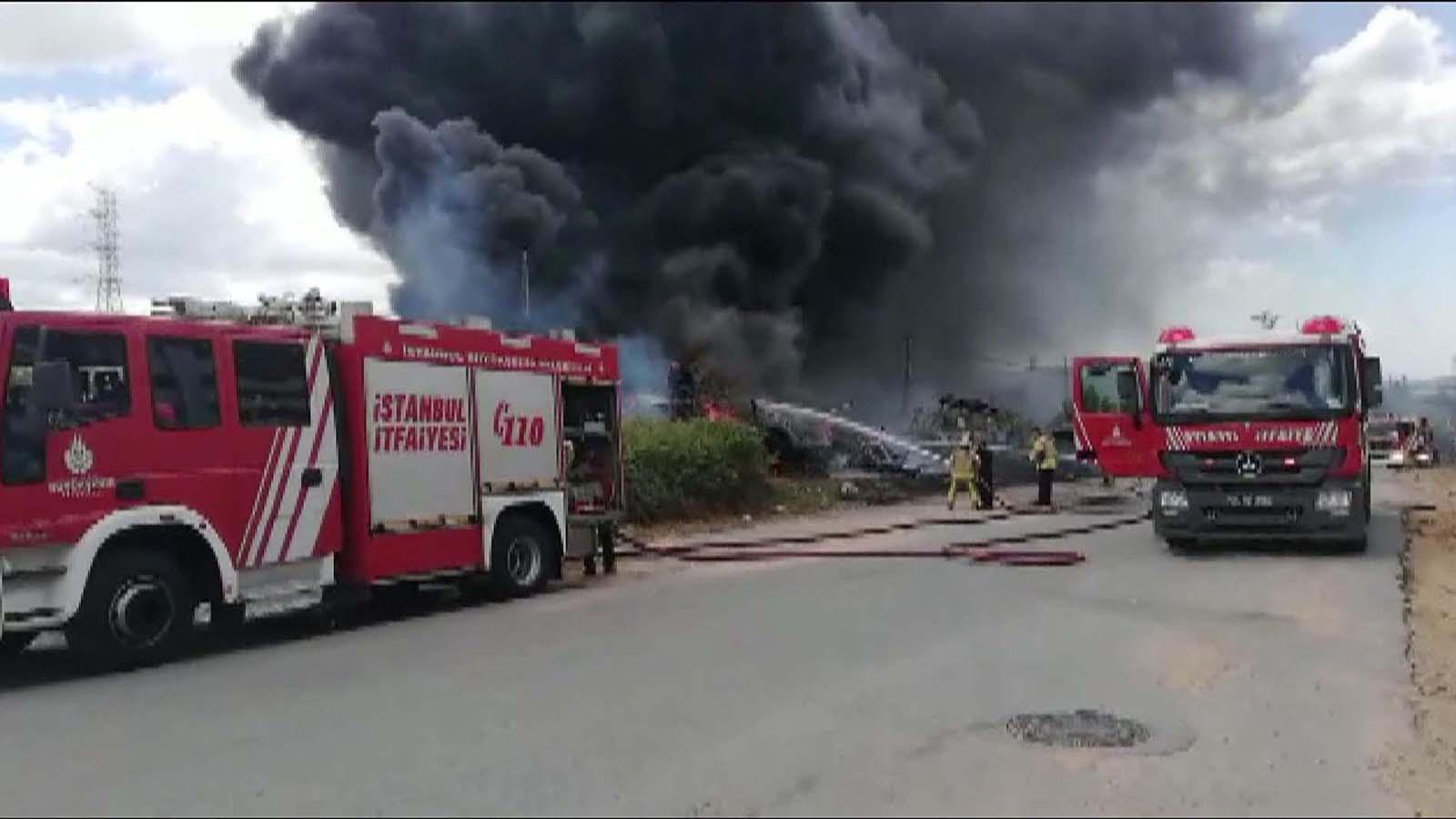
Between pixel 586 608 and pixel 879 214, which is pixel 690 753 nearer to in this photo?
pixel 586 608

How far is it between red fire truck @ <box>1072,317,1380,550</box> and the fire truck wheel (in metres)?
6.75

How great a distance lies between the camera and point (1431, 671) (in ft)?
27.5

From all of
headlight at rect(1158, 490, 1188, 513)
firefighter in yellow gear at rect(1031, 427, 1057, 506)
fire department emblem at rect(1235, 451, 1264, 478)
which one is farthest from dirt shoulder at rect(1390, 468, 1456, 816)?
firefighter in yellow gear at rect(1031, 427, 1057, 506)

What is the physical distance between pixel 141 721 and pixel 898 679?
405 centimetres

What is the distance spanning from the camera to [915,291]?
31.8m

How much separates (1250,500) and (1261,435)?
0.70 meters

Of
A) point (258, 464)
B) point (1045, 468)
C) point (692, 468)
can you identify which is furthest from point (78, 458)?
point (1045, 468)

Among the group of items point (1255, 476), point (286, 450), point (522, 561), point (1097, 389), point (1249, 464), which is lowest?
point (522, 561)

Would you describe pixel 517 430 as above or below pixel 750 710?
above

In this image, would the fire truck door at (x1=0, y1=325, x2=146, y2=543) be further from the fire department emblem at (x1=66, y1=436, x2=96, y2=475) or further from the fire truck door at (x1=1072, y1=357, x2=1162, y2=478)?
the fire truck door at (x1=1072, y1=357, x2=1162, y2=478)

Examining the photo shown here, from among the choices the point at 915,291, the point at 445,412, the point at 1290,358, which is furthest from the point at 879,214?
the point at 445,412

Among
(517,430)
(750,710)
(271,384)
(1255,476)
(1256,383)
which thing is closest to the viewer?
(750,710)

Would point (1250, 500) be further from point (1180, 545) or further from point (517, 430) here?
point (517, 430)

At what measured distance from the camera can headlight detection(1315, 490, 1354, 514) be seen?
14219mm
